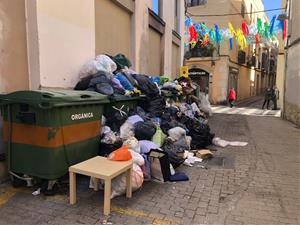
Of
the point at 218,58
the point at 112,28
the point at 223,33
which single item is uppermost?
the point at 223,33

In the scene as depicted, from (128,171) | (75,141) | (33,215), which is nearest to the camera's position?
(33,215)

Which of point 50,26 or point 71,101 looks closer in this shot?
point 71,101

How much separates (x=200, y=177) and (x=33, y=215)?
8.38ft

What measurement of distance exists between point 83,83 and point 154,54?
615 centimetres

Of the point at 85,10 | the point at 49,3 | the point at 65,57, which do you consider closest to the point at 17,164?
the point at 65,57

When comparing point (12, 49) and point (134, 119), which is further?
point (134, 119)

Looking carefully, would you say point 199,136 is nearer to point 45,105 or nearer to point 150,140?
point 150,140

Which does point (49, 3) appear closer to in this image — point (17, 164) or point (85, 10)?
point (85, 10)

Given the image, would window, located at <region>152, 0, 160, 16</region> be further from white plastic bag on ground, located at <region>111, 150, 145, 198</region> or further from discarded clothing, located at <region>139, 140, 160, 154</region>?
white plastic bag on ground, located at <region>111, 150, 145, 198</region>

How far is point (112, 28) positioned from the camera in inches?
292

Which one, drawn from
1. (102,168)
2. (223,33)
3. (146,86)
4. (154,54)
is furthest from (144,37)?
(223,33)

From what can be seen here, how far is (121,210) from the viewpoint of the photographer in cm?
340

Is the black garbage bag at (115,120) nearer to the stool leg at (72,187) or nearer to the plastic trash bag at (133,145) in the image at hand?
the plastic trash bag at (133,145)

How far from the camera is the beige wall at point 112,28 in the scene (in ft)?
22.2
